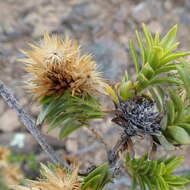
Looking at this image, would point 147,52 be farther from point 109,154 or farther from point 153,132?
point 109,154

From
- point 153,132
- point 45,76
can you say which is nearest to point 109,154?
point 153,132

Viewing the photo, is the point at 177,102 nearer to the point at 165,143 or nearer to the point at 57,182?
the point at 165,143

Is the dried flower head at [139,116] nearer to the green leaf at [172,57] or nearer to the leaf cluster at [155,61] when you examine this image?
the leaf cluster at [155,61]

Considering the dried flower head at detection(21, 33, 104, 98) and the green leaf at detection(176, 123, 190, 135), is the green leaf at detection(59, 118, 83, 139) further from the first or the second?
the green leaf at detection(176, 123, 190, 135)

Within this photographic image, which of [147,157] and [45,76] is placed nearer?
[45,76]

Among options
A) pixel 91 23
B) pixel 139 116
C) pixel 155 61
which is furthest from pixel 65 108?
pixel 91 23

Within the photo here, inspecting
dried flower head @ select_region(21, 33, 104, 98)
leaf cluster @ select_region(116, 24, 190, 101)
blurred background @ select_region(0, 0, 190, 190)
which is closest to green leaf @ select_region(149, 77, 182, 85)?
leaf cluster @ select_region(116, 24, 190, 101)

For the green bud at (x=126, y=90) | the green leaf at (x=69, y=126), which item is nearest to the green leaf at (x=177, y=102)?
the green bud at (x=126, y=90)
